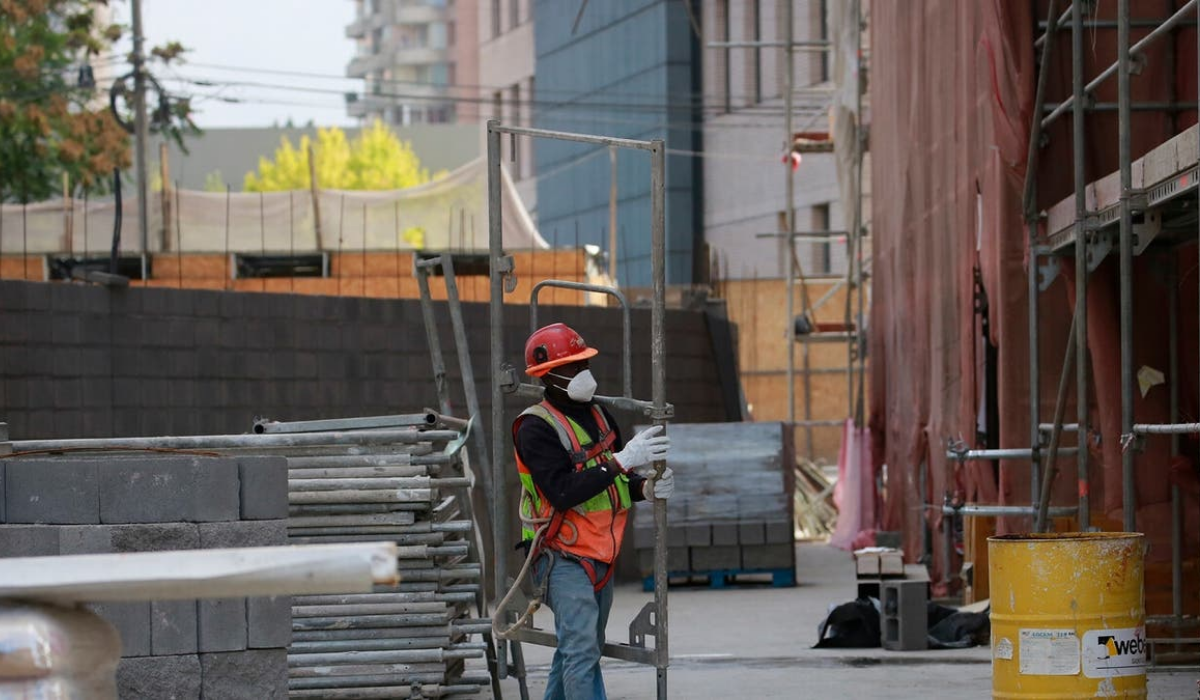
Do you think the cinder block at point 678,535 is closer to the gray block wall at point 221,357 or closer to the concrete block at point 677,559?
the concrete block at point 677,559

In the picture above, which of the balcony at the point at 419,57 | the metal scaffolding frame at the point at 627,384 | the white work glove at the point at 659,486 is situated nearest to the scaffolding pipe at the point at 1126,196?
the metal scaffolding frame at the point at 627,384

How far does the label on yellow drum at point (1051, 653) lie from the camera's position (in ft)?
24.7

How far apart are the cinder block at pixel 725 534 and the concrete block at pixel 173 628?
31.9 ft

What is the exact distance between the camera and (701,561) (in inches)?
646

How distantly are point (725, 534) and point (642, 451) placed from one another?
929 centimetres

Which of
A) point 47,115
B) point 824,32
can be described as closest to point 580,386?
point 47,115

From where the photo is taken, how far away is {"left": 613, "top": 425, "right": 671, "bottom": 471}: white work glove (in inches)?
281

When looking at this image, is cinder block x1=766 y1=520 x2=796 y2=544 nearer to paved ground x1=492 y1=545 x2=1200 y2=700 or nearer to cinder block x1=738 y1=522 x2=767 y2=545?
cinder block x1=738 y1=522 x2=767 y2=545

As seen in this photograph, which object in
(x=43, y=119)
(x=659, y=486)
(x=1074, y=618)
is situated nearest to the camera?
(x=659, y=486)

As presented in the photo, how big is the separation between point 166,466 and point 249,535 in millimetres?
406

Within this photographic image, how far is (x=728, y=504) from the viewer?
53.5 ft

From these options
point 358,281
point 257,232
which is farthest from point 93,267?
point 257,232

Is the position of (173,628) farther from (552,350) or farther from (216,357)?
(216,357)

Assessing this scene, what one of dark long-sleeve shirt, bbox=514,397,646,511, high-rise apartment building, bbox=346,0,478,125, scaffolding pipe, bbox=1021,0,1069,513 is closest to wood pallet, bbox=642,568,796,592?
scaffolding pipe, bbox=1021,0,1069,513
